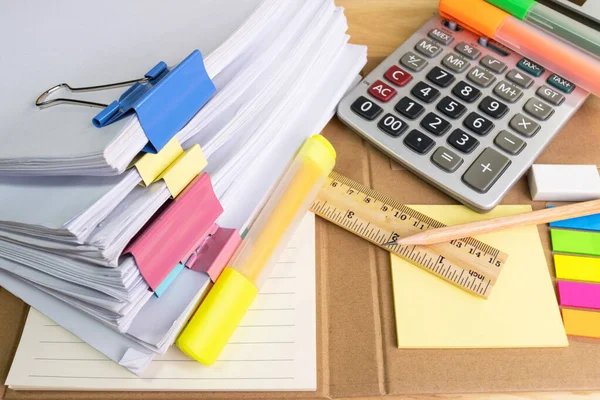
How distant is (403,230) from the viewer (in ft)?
1.76

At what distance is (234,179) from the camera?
513mm

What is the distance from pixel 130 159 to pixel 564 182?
1.45 ft

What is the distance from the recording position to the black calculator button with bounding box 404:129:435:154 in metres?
0.57

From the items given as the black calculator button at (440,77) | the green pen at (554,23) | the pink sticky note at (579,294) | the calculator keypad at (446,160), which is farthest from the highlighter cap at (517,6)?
the pink sticky note at (579,294)

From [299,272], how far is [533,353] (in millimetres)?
230

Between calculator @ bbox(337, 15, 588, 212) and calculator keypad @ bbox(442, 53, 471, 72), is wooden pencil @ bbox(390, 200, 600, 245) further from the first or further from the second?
calculator keypad @ bbox(442, 53, 471, 72)

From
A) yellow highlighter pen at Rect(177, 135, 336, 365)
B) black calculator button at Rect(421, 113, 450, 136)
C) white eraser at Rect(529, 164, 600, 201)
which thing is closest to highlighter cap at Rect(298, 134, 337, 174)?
yellow highlighter pen at Rect(177, 135, 336, 365)

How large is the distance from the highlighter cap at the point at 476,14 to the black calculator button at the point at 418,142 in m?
0.19

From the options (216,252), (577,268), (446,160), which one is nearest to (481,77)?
(446,160)

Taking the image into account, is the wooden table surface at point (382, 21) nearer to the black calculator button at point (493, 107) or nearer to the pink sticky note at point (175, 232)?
the black calculator button at point (493, 107)

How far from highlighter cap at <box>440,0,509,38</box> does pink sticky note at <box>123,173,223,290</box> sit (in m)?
0.42

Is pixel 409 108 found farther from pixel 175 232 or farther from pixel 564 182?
pixel 175 232

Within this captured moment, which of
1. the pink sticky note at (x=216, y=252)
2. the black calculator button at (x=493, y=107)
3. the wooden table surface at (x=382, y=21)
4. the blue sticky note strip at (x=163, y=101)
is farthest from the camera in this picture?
the wooden table surface at (x=382, y=21)

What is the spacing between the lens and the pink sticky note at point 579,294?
1.60ft
